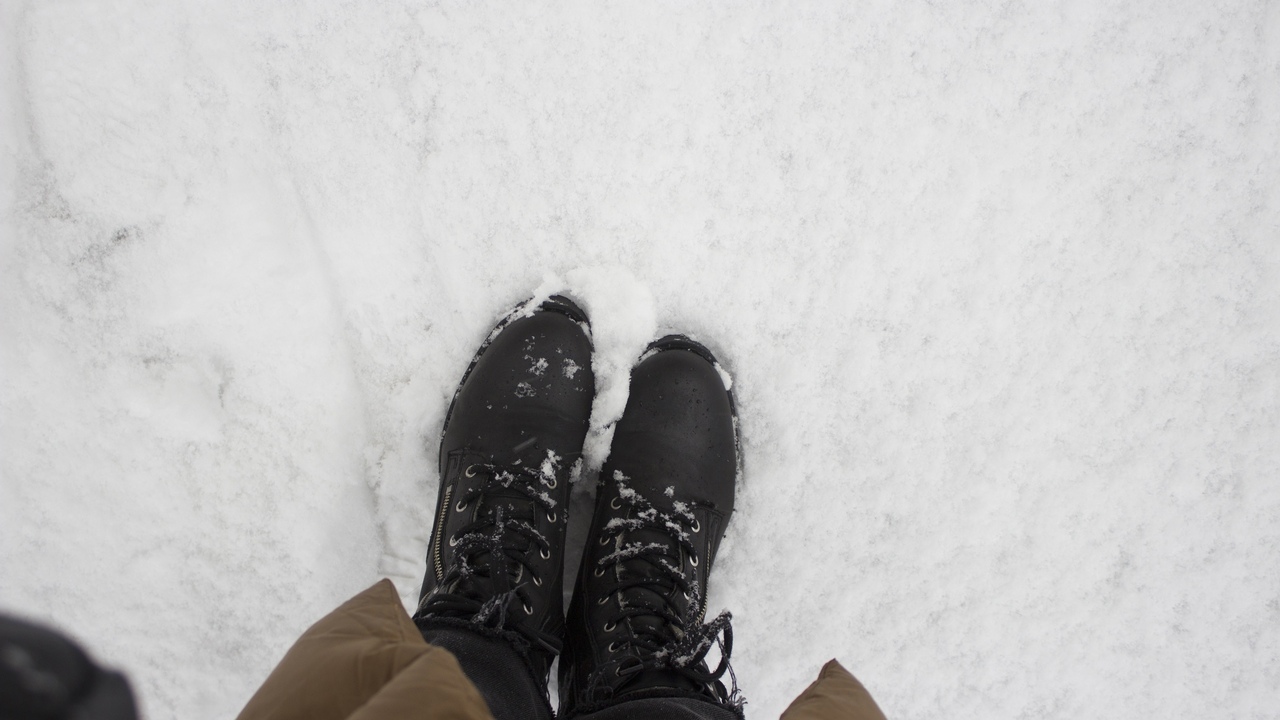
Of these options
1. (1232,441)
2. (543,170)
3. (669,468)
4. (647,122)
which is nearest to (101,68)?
(543,170)

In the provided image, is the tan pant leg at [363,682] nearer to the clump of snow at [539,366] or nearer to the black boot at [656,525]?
the black boot at [656,525]

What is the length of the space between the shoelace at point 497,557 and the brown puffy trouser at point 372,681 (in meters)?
0.27

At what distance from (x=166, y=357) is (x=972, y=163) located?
56.4 inches

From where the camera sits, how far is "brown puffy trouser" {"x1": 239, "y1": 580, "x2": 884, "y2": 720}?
1.93ft

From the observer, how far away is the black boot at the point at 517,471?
1.07m

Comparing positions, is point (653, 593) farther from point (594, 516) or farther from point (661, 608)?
point (594, 516)

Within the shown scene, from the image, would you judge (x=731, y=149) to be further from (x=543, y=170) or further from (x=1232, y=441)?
(x=1232, y=441)

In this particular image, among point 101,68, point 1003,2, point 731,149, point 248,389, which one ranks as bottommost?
point 248,389

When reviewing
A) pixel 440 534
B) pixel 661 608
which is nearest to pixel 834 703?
pixel 661 608

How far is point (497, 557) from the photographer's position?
1.07 metres

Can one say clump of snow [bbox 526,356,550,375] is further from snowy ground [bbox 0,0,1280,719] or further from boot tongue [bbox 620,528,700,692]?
boot tongue [bbox 620,528,700,692]

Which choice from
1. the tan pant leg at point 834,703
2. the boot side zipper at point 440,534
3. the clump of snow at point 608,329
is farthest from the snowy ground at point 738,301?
the tan pant leg at point 834,703

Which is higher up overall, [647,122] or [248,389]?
[647,122]

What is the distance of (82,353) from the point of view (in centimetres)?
118
